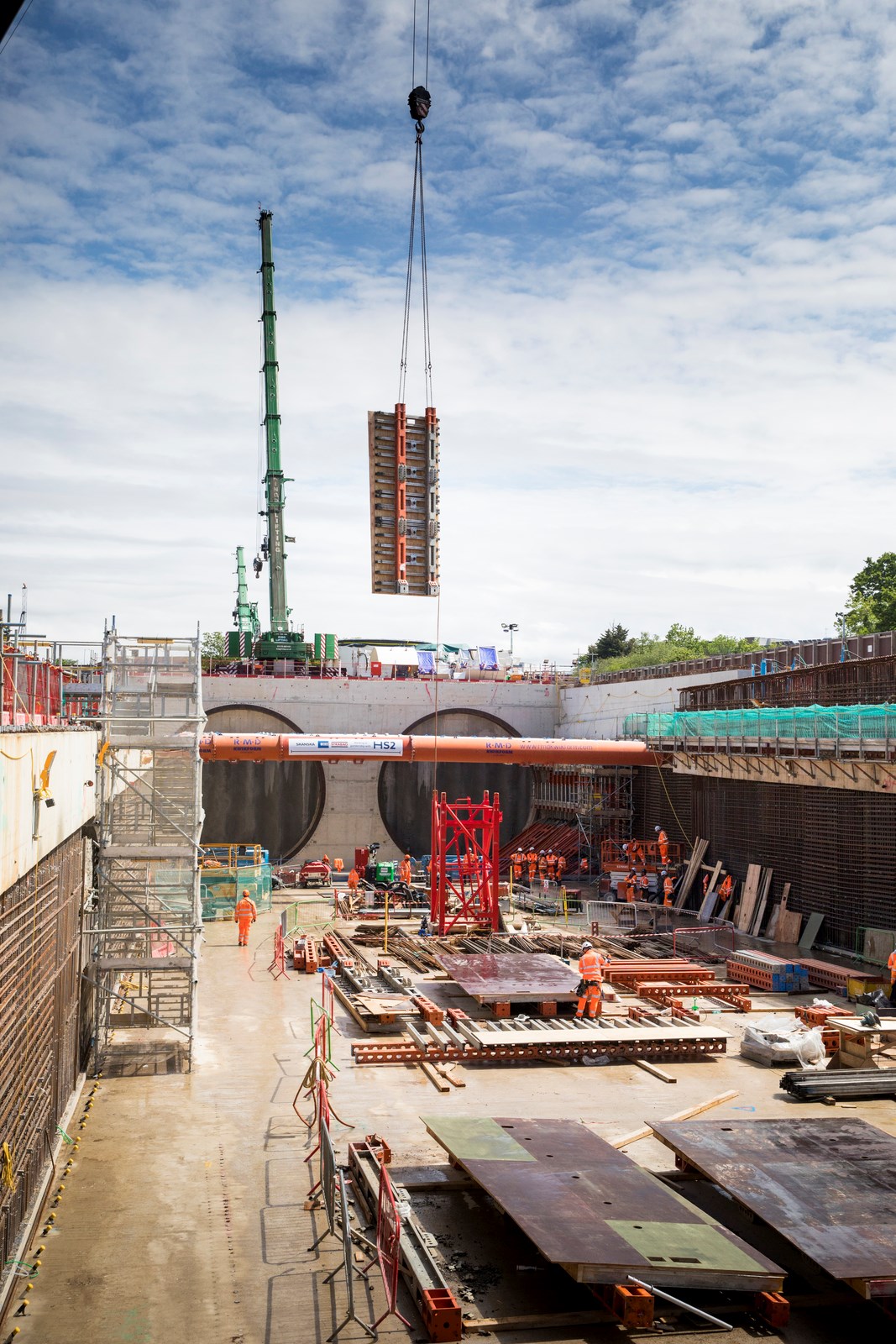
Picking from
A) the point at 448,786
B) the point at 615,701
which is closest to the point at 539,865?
the point at 448,786

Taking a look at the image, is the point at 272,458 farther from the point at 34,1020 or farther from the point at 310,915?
the point at 34,1020

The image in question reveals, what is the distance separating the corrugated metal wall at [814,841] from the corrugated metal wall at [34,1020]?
1667 cm

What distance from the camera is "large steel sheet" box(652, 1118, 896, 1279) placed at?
886cm

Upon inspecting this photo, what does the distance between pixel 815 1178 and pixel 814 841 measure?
17300 mm

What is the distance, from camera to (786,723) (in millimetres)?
26500

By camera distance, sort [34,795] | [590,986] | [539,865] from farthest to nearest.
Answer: [539,865] < [590,986] < [34,795]

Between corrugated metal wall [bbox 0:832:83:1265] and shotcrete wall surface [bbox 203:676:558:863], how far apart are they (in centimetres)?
2643

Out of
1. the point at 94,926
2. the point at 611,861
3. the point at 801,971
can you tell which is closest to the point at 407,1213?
the point at 94,926

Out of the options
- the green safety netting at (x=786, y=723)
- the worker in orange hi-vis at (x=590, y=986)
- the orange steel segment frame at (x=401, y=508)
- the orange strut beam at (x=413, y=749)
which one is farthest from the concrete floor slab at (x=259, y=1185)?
the orange strut beam at (x=413, y=749)

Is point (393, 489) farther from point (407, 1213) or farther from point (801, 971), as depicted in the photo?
point (407, 1213)

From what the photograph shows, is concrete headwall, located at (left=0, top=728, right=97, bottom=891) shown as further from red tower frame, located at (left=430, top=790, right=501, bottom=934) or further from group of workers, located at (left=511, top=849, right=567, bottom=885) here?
group of workers, located at (left=511, top=849, right=567, bottom=885)

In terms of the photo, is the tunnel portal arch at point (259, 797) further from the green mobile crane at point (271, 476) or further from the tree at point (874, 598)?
the tree at point (874, 598)

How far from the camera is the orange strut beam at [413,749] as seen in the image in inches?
1318

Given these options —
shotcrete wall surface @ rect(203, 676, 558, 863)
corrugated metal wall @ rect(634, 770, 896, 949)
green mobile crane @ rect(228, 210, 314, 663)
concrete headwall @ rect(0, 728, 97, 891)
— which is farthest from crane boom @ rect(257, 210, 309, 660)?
concrete headwall @ rect(0, 728, 97, 891)
